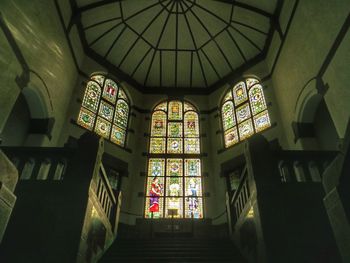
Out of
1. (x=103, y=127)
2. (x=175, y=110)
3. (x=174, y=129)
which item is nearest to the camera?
(x=103, y=127)

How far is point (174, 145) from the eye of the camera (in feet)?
38.3

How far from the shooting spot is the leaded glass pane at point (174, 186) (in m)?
10.3

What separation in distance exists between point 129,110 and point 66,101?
120 inches

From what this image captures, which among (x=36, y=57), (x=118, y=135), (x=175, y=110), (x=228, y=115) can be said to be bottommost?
(x=118, y=135)

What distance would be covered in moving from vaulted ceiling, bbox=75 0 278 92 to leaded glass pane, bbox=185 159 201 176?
4.00 metres

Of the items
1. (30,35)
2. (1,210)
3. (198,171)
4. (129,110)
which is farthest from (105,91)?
(1,210)

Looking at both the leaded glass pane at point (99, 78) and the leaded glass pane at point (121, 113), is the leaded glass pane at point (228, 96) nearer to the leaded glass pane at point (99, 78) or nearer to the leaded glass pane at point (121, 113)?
the leaded glass pane at point (121, 113)

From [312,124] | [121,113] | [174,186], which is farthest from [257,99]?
[121,113]

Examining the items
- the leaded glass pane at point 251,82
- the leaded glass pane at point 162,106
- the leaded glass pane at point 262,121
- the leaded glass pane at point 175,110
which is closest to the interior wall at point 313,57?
the leaded glass pane at point 262,121

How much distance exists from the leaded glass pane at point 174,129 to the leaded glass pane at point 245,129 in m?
2.68

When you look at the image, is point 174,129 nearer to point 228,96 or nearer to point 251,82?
point 228,96

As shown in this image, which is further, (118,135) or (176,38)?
(176,38)

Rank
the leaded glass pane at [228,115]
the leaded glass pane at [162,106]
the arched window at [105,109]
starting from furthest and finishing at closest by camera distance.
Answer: the leaded glass pane at [162,106], the leaded glass pane at [228,115], the arched window at [105,109]

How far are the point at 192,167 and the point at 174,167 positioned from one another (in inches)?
29.1
